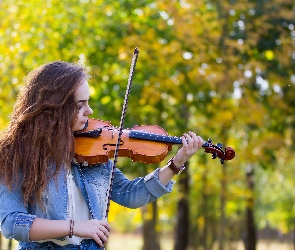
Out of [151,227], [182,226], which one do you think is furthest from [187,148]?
[182,226]

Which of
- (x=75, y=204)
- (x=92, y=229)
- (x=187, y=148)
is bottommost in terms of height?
(x=92, y=229)

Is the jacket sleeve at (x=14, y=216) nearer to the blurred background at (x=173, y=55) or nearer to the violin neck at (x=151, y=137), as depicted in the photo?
the violin neck at (x=151, y=137)

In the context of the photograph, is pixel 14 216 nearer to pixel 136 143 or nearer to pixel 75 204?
pixel 75 204

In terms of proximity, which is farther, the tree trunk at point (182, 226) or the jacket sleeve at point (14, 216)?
the tree trunk at point (182, 226)

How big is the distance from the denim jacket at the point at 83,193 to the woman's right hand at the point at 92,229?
143 millimetres

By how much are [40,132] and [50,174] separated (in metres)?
0.19

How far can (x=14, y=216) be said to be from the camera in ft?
8.55

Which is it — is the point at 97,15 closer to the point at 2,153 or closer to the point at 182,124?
the point at 182,124

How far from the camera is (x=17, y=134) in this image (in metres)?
2.78

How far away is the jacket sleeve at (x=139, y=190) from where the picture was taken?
9.95 feet

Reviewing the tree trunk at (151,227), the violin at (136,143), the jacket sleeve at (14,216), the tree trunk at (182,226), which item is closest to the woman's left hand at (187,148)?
the violin at (136,143)

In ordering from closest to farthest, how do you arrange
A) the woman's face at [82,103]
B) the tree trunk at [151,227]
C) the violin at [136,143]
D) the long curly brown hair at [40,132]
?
the long curly brown hair at [40,132]
the woman's face at [82,103]
the violin at [136,143]
the tree trunk at [151,227]

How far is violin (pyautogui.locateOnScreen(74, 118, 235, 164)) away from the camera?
10.4 feet

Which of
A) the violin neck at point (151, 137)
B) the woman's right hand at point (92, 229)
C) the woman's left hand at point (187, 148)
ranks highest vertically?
the violin neck at point (151, 137)
